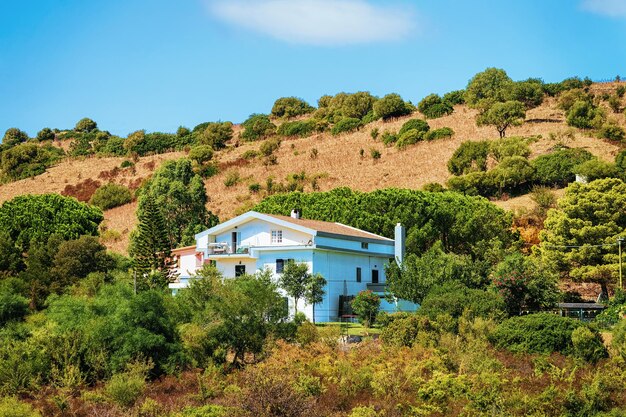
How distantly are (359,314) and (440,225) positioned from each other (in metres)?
15.0

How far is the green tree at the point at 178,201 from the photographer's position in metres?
59.3

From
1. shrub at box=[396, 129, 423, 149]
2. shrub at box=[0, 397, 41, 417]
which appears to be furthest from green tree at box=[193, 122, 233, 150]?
shrub at box=[0, 397, 41, 417]

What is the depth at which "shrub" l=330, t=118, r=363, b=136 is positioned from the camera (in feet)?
331

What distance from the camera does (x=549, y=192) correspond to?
63125 mm

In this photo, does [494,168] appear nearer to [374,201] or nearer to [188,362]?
[374,201]

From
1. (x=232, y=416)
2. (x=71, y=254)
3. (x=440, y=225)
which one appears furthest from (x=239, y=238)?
(x=232, y=416)

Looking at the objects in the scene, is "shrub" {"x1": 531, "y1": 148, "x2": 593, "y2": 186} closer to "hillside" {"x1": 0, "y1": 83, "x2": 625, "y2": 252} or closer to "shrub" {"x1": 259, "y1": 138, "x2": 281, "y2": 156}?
"hillside" {"x1": 0, "y1": 83, "x2": 625, "y2": 252}

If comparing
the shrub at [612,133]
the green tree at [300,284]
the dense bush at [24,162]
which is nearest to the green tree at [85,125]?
the dense bush at [24,162]

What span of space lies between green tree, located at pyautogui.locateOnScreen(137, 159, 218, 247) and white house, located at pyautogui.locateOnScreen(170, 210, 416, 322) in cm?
1243

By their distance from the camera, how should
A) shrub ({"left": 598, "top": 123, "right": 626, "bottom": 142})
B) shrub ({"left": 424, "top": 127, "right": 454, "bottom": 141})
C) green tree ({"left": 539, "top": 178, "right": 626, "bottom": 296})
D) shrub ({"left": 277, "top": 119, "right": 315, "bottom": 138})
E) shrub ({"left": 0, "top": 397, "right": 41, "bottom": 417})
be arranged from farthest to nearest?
shrub ({"left": 277, "top": 119, "right": 315, "bottom": 138}) → shrub ({"left": 424, "top": 127, "right": 454, "bottom": 141}) → shrub ({"left": 598, "top": 123, "right": 626, "bottom": 142}) → green tree ({"left": 539, "top": 178, "right": 626, "bottom": 296}) → shrub ({"left": 0, "top": 397, "right": 41, "bottom": 417})

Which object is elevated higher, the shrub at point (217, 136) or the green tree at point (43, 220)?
the shrub at point (217, 136)

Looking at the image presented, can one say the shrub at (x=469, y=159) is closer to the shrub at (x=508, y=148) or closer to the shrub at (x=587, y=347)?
the shrub at (x=508, y=148)

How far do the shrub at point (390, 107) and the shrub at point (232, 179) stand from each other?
23812 millimetres

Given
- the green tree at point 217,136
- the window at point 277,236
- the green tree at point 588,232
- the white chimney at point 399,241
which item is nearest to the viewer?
the window at point 277,236
